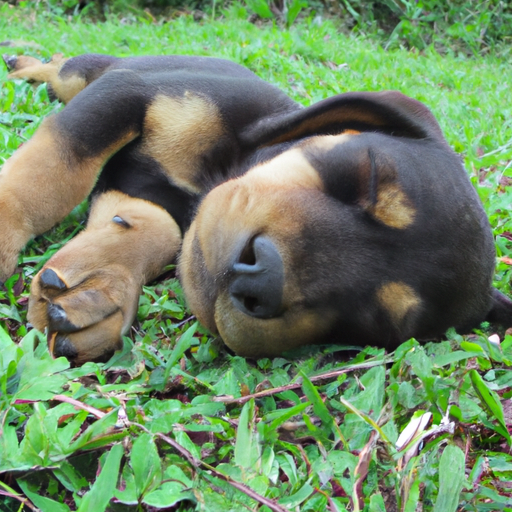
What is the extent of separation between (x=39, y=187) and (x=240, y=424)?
1.52 m

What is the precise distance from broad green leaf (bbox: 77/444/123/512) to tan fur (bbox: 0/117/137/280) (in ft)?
4.52

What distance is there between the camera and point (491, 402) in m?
1.84

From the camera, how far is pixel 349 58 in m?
6.89

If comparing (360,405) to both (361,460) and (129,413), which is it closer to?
(361,460)

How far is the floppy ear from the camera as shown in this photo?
2.60m

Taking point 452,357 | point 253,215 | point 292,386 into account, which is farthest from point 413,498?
point 253,215

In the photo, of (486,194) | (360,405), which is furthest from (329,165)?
(486,194)

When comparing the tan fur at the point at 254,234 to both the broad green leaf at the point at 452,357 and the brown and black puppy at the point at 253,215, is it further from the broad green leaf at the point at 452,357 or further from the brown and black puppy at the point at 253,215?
the broad green leaf at the point at 452,357

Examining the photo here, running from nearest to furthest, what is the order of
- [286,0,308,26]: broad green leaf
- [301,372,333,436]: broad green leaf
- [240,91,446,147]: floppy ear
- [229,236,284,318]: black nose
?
[301,372,333,436]: broad green leaf, [229,236,284,318]: black nose, [240,91,446,147]: floppy ear, [286,0,308,26]: broad green leaf

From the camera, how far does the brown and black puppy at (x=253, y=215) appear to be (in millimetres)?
2090

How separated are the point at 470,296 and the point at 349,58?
507cm

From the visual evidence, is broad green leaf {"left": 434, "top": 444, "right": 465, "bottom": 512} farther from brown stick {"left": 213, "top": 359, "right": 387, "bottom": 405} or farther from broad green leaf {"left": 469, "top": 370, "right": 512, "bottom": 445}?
brown stick {"left": 213, "top": 359, "right": 387, "bottom": 405}

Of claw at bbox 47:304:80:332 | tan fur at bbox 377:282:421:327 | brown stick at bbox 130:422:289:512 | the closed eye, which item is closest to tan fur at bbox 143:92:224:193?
the closed eye

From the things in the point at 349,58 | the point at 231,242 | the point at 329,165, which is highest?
the point at 329,165
